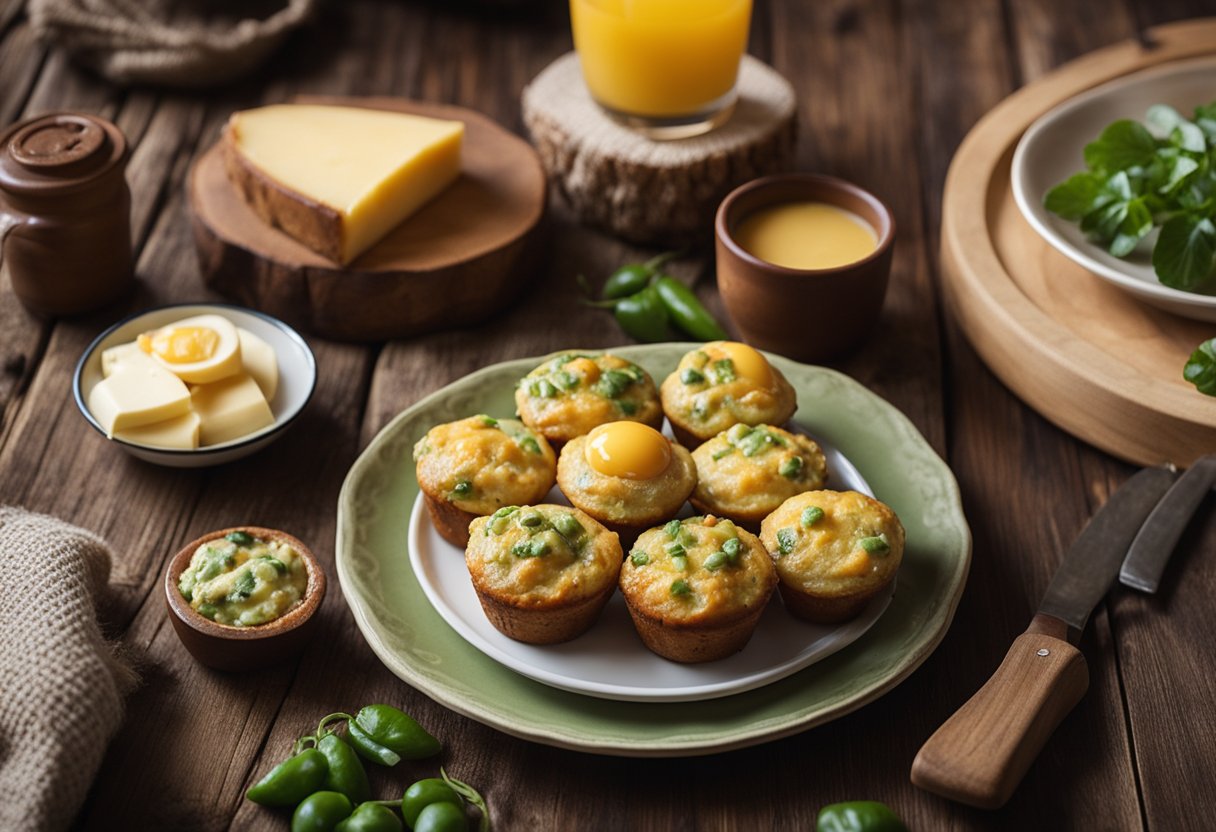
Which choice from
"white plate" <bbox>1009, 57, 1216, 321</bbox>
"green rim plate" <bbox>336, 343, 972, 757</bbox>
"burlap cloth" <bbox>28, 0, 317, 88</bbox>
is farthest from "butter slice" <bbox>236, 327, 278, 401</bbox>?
"white plate" <bbox>1009, 57, 1216, 321</bbox>

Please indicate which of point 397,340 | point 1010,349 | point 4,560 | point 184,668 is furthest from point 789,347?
point 4,560

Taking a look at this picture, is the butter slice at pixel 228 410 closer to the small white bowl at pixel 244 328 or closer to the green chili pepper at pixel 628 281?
the small white bowl at pixel 244 328

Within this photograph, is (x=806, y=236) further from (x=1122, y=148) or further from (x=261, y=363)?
(x=261, y=363)

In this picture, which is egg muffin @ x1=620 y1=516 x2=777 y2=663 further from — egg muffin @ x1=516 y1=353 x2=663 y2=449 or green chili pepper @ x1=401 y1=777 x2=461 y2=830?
green chili pepper @ x1=401 y1=777 x2=461 y2=830

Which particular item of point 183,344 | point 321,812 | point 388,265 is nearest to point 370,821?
point 321,812

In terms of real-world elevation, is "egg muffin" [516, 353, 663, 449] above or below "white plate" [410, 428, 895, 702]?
above

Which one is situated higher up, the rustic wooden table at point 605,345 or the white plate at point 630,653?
the white plate at point 630,653

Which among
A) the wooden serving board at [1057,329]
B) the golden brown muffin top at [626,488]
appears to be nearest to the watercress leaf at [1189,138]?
the wooden serving board at [1057,329]
